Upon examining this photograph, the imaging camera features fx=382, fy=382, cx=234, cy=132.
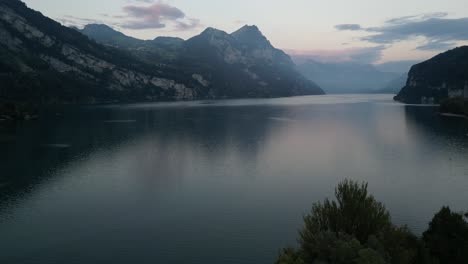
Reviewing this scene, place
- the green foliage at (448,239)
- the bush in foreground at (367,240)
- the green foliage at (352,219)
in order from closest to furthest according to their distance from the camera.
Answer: the bush in foreground at (367,240) < the green foliage at (448,239) < the green foliage at (352,219)

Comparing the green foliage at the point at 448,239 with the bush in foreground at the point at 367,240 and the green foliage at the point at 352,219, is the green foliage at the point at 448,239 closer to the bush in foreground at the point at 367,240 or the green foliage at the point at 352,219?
the bush in foreground at the point at 367,240

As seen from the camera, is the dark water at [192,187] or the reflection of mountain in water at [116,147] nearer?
the dark water at [192,187]

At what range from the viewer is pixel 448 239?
143 feet

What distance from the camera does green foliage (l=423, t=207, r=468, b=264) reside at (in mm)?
42000

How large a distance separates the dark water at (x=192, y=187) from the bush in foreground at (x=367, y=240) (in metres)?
9.96

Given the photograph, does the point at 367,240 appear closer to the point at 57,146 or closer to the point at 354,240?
the point at 354,240

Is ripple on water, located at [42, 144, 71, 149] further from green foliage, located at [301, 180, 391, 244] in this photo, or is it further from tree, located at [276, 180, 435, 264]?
green foliage, located at [301, 180, 391, 244]

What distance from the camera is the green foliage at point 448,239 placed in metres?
42.0

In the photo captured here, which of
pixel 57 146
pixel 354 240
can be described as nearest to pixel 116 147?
pixel 57 146

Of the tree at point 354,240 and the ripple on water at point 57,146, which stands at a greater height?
the tree at point 354,240

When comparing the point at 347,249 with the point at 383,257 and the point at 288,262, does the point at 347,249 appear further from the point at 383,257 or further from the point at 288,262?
the point at 288,262

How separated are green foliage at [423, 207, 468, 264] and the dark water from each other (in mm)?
15828

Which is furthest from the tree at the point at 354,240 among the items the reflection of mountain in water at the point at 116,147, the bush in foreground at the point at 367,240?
the reflection of mountain in water at the point at 116,147

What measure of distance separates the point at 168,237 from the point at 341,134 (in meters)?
130
